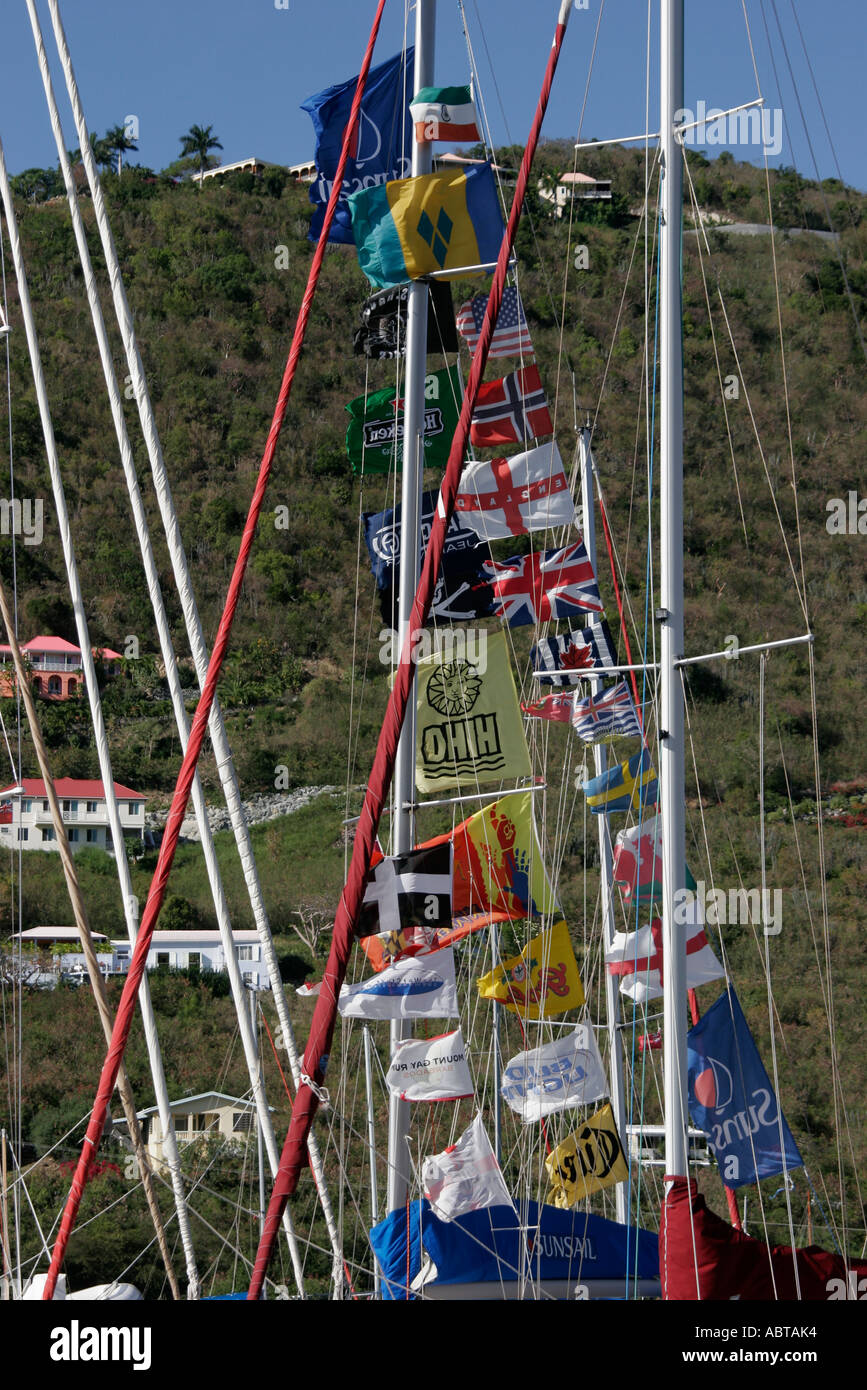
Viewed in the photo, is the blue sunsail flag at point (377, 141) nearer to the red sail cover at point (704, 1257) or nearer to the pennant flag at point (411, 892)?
the pennant flag at point (411, 892)

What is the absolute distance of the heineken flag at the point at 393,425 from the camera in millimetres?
11750

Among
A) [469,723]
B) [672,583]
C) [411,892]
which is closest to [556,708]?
[469,723]

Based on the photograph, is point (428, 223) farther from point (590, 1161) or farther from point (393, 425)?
point (590, 1161)

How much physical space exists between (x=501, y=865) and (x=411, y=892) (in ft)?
8.19

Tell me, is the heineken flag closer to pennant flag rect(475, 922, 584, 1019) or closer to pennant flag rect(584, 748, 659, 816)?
pennant flag rect(584, 748, 659, 816)

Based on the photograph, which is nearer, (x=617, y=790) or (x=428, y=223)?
(x=428, y=223)

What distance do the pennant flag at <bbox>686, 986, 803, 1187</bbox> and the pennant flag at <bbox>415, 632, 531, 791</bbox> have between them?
2314mm

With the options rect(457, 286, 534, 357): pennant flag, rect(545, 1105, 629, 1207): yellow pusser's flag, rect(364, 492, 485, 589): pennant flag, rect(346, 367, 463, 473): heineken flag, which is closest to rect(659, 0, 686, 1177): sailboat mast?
rect(346, 367, 463, 473): heineken flag

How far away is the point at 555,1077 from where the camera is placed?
1254 cm

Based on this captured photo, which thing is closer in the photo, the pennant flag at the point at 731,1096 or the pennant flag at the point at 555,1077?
the pennant flag at the point at 731,1096

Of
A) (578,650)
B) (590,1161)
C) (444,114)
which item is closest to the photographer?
(444,114)

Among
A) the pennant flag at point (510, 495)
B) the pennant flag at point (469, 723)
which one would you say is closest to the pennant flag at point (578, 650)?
the pennant flag at point (510, 495)

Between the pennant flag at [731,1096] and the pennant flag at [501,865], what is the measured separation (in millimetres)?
1775
